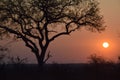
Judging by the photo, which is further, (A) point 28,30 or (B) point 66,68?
(A) point 28,30

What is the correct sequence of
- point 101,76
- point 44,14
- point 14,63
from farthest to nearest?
point 44,14
point 14,63
point 101,76

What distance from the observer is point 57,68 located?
98.2ft

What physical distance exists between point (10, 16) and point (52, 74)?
11239 mm

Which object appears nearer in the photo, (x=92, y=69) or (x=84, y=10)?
(x=92, y=69)

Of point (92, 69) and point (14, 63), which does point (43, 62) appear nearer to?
point (14, 63)

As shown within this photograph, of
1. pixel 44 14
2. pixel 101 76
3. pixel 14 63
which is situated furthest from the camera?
pixel 44 14

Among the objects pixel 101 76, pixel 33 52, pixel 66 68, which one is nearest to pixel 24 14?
pixel 33 52

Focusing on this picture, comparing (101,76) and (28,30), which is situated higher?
(28,30)

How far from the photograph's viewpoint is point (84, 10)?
3928 cm

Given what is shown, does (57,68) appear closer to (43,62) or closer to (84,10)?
(43,62)

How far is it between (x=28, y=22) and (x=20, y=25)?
84cm

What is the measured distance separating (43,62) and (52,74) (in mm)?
7567

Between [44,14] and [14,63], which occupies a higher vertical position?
[44,14]

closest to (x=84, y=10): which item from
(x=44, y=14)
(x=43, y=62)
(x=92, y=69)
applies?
(x=44, y=14)
